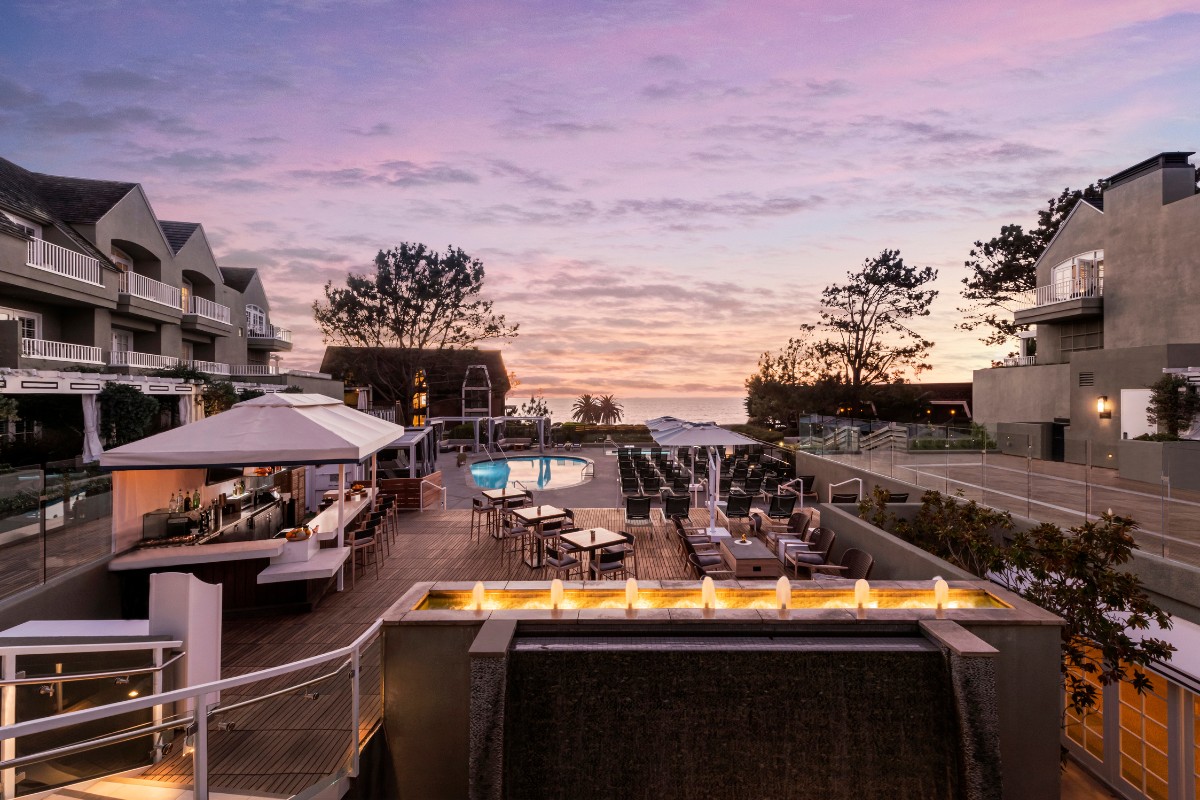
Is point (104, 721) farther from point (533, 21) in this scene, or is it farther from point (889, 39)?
point (889, 39)

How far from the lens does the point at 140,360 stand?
2088 centimetres

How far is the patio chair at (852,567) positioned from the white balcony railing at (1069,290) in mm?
20643

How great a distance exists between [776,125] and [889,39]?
14.6ft

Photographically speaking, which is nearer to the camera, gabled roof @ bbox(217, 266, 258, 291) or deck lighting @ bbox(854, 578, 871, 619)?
deck lighting @ bbox(854, 578, 871, 619)

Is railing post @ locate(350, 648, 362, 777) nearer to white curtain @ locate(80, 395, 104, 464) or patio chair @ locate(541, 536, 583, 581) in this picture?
patio chair @ locate(541, 536, 583, 581)

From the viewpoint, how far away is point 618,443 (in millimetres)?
34844

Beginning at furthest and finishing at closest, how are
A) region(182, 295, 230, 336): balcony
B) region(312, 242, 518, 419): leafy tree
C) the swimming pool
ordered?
region(312, 242, 518, 419): leafy tree → region(182, 295, 230, 336): balcony → the swimming pool

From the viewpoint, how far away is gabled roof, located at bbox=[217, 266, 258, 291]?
32.6m

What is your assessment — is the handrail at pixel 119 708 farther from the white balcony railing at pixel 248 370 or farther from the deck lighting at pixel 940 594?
the white balcony railing at pixel 248 370

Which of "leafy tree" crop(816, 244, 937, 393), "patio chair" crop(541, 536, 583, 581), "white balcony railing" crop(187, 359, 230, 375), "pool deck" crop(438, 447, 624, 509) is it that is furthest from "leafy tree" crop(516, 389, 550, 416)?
"patio chair" crop(541, 536, 583, 581)

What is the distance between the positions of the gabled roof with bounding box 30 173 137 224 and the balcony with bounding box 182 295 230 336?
517cm

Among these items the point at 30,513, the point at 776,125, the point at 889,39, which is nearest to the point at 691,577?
the point at 30,513

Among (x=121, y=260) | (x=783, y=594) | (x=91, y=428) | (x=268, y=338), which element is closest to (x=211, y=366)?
(x=121, y=260)

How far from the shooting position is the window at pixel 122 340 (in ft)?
69.7
